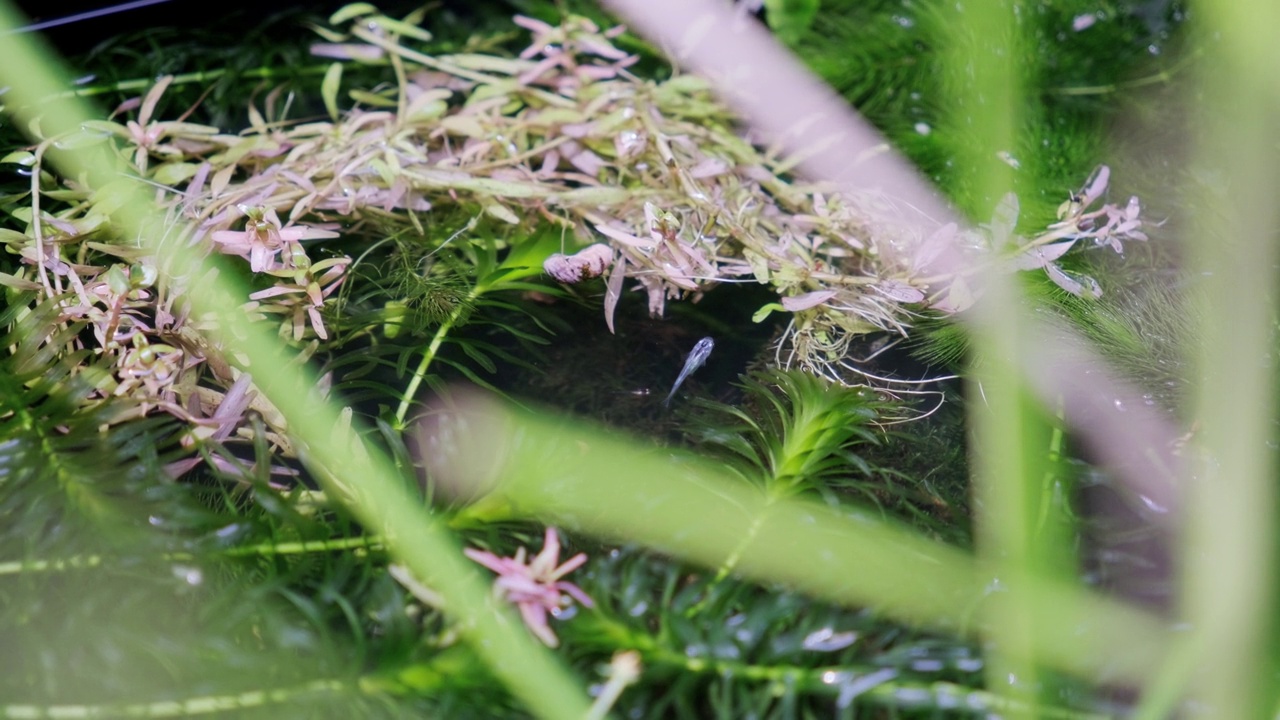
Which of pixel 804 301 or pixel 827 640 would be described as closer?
pixel 827 640

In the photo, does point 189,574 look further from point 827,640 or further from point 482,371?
point 827,640

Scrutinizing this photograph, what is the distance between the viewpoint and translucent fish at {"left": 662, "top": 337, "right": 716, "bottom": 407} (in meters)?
0.58

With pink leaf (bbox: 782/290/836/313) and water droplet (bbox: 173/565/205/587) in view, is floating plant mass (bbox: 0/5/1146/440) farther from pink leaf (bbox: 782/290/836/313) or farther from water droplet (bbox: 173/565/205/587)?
water droplet (bbox: 173/565/205/587)

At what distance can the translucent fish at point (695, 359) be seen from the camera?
1.91 ft

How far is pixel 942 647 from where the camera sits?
1.45 ft

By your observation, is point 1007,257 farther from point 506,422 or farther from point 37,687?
point 37,687

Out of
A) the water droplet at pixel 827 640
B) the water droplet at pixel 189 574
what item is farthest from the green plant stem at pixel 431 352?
the water droplet at pixel 827 640

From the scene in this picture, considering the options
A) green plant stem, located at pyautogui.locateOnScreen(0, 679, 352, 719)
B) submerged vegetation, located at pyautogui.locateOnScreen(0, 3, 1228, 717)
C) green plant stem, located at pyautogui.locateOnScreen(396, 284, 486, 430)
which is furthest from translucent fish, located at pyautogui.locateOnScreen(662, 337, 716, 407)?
green plant stem, located at pyautogui.locateOnScreen(0, 679, 352, 719)

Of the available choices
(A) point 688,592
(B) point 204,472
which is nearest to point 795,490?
(A) point 688,592

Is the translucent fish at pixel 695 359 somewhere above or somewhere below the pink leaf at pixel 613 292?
below

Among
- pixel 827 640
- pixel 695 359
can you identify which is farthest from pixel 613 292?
pixel 827 640

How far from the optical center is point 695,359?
594 mm

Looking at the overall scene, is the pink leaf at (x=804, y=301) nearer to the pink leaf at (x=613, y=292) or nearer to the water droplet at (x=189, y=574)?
the pink leaf at (x=613, y=292)

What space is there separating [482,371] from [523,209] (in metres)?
0.15
